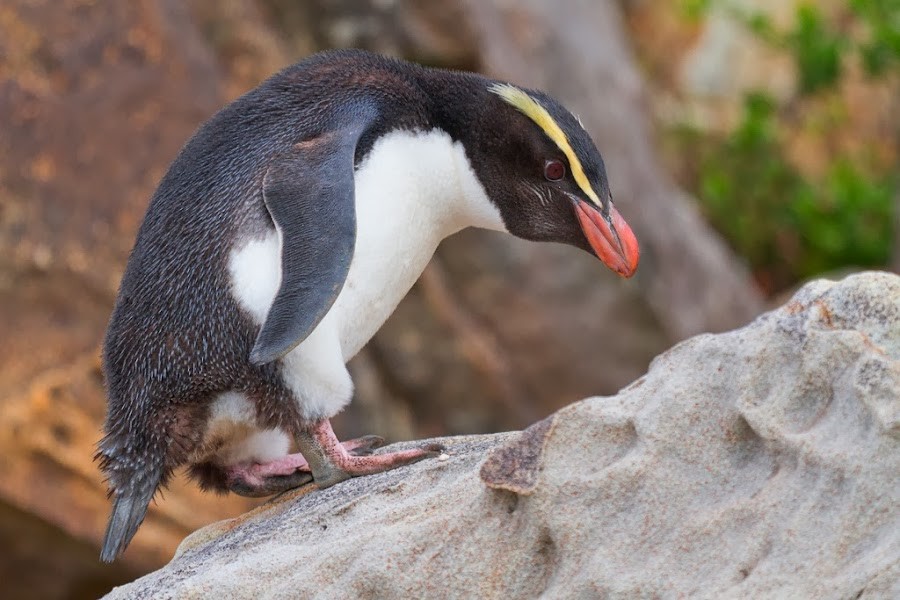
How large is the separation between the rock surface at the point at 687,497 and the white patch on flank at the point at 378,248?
0.30m

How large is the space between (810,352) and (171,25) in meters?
3.34

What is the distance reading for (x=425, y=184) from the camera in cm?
271

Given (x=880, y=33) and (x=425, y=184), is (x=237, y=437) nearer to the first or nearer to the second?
(x=425, y=184)

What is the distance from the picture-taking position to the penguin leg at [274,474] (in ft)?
9.10

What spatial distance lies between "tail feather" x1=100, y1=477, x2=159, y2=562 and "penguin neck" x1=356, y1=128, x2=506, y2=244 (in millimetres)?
690

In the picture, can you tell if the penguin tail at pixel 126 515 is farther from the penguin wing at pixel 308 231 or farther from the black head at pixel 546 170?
the black head at pixel 546 170

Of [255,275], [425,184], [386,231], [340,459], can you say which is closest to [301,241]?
[255,275]

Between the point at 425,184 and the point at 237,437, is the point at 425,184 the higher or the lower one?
the higher one

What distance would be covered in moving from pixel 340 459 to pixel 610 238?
0.70 metres

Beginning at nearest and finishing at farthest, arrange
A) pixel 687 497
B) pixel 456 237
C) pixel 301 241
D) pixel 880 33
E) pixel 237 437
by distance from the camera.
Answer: pixel 687 497, pixel 301 241, pixel 237 437, pixel 456 237, pixel 880 33

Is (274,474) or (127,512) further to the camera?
(274,474)

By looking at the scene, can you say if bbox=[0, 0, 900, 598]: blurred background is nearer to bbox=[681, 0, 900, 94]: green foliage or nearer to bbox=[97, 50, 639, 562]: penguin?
bbox=[681, 0, 900, 94]: green foliage

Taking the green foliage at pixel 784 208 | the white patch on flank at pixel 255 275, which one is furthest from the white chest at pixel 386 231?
the green foliage at pixel 784 208

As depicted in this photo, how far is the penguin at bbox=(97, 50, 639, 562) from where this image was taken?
2.49 meters
